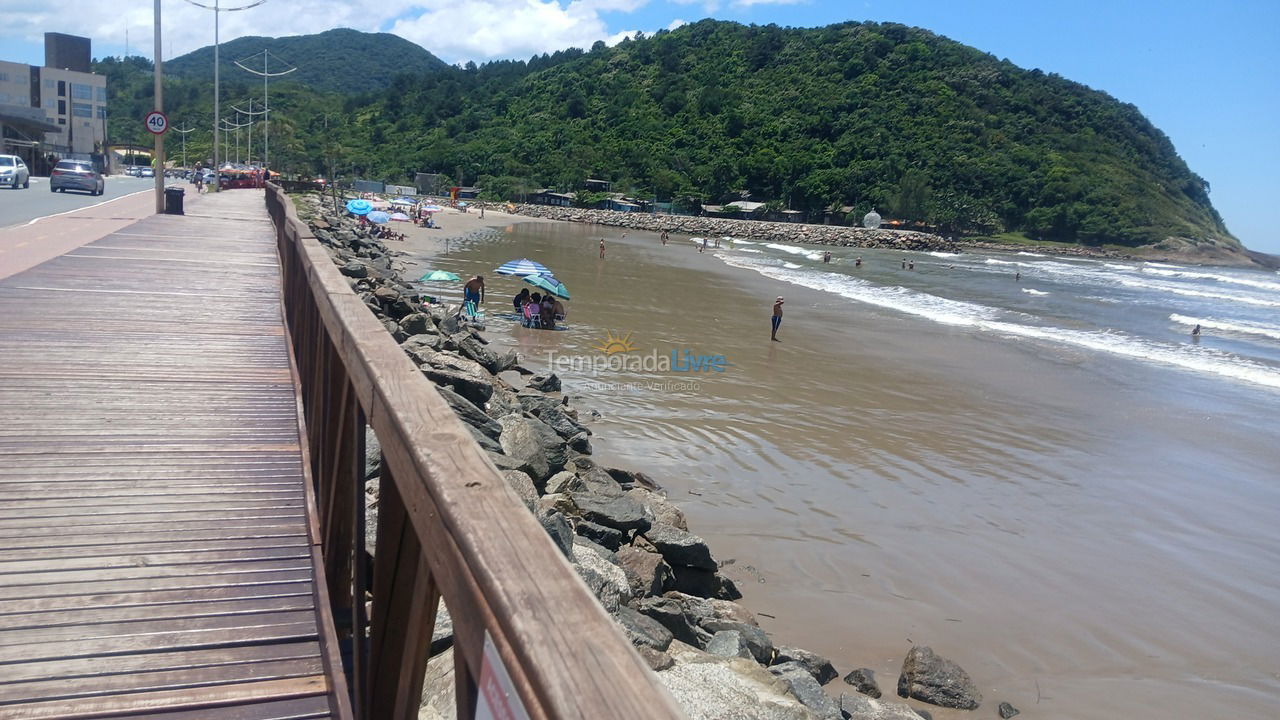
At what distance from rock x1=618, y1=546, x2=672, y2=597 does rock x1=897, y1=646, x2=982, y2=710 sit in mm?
1730

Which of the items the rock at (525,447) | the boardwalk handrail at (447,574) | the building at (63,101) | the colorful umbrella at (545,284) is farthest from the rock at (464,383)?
the building at (63,101)

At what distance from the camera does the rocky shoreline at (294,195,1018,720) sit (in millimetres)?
4211

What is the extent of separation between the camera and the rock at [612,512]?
21.9 ft

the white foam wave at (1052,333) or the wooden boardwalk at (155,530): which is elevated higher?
the wooden boardwalk at (155,530)

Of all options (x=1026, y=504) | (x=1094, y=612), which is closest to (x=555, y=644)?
(x=1094, y=612)

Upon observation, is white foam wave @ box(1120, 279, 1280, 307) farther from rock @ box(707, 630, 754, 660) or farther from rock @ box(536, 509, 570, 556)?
rock @ box(536, 509, 570, 556)

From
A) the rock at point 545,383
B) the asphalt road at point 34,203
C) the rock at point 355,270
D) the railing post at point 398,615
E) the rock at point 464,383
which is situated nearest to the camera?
the railing post at point 398,615

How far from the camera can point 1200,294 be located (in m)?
51.1

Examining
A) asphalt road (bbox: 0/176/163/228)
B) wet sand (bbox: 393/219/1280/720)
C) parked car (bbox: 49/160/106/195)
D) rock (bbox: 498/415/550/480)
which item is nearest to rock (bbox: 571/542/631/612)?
rock (bbox: 498/415/550/480)

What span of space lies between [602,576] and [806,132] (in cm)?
13254

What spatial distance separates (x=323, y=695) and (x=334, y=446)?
0.87m

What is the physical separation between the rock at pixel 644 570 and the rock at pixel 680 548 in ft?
0.57

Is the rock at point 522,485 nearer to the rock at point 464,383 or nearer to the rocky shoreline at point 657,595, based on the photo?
the rocky shoreline at point 657,595

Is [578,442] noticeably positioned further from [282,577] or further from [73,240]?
[73,240]
